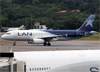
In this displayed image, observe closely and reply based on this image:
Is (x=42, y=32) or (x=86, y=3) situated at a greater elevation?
(x=86, y=3)

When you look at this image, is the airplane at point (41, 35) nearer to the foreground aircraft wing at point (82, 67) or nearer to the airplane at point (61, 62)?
the airplane at point (61, 62)

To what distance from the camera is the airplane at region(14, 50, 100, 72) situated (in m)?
8.54

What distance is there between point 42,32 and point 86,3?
266ft

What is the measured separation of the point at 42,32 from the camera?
1563 inches

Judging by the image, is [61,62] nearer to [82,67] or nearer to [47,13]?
[82,67]

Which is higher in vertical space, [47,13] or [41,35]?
[47,13]

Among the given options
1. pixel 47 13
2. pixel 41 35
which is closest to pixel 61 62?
pixel 41 35

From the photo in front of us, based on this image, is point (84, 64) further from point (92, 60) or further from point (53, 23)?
point (53, 23)

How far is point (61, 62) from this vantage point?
8.69 meters

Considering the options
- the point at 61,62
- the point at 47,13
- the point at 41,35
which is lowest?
the point at 41,35

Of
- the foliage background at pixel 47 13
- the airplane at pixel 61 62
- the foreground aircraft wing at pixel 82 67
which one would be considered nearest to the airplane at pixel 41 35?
the airplane at pixel 61 62

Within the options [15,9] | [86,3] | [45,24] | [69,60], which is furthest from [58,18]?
[69,60]

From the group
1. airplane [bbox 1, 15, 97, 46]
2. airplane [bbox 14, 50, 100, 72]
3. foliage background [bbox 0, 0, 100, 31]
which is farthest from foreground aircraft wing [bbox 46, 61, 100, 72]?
foliage background [bbox 0, 0, 100, 31]

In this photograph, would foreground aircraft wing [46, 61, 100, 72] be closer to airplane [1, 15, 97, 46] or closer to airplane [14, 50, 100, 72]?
airplane [14, 50, 100, 72]
